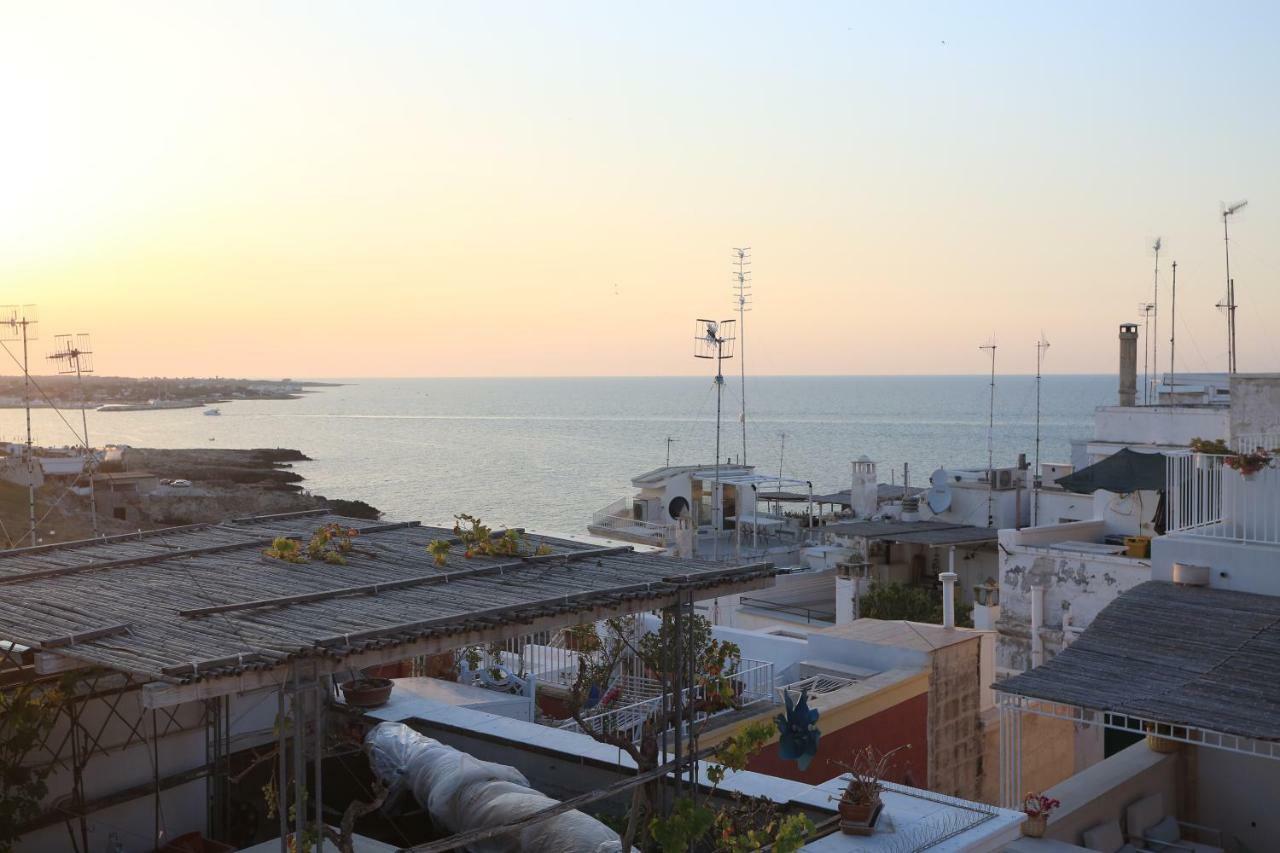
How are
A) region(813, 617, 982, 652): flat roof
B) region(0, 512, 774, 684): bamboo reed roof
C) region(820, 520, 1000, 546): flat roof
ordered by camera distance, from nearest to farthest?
region(0, 512, 774, 684): bamboo reed roof < region(813, 617, 982, 652): flat roof < region(820, 520, 1000, 546): flat roof

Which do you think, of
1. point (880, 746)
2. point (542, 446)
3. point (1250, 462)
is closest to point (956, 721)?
point (880, 746)

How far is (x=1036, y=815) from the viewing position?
7.44 metres

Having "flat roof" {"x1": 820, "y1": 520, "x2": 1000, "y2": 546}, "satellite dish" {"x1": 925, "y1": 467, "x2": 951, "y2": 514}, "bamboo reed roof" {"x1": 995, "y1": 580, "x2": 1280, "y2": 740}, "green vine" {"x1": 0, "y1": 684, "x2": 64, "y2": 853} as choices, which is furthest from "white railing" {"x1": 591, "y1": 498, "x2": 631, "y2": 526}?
"green vine" {"x1": 0, "y1": 684, "x2": 64, "y2": 853}

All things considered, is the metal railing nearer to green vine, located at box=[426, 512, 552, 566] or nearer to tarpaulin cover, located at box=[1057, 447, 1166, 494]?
tarpaulin cover, located at box=[1057, 447, 1166, 494]

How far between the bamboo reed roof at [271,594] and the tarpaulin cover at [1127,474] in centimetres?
1919

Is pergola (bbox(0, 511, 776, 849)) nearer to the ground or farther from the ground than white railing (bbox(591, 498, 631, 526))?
farther from the ground

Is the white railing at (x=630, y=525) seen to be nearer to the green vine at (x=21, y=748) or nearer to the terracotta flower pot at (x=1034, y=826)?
the terracotta flower pot at (x=1034, y=826)

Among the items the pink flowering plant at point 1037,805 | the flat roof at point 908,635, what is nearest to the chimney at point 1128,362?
the flat roof at point 908,635

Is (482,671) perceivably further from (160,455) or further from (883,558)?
(160,455)

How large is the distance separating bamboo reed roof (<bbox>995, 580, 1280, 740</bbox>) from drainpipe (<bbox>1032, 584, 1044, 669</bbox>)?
904cm

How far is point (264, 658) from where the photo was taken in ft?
14.6

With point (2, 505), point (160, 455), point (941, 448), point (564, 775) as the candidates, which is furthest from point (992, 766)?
point (941, 448)

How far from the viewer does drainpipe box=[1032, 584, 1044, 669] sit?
19.2 meters

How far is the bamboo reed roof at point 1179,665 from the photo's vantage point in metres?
7.65
